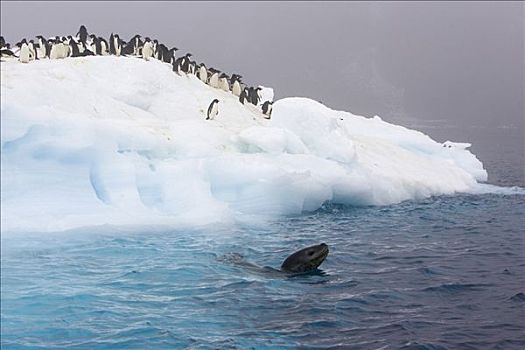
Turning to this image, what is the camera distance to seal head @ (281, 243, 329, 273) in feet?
32.8

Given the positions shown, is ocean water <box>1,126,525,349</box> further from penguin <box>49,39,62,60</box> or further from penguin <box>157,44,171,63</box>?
penguin <box>157,44,171,63</box>

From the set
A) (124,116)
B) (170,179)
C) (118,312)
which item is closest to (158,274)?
(118,312)

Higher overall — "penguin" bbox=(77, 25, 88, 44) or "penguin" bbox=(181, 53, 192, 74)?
"penguin" bbox=(77, 25, 88, 44)

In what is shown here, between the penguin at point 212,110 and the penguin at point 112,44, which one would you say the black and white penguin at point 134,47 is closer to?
the penguin at point 112,44

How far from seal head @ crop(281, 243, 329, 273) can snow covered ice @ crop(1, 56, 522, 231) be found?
2.10 m

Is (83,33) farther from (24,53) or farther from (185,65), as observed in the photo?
(24,53)

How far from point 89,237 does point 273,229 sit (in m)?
4.70

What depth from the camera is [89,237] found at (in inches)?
348

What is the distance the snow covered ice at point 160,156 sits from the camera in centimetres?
934

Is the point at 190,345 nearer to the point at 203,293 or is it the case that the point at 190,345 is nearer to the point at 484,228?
the point at 203,293

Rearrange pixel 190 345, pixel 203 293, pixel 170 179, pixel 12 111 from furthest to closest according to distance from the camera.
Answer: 1. pixel 170 179
2. pixel 12 111
3. pixel 203 293
4. pixel 190 345

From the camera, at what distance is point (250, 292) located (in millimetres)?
8828

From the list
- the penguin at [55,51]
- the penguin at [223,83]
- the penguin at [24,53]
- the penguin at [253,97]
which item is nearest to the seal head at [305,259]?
the penguin at [24,53]

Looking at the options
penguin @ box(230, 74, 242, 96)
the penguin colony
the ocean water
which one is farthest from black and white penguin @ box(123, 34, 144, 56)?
the ocean water
